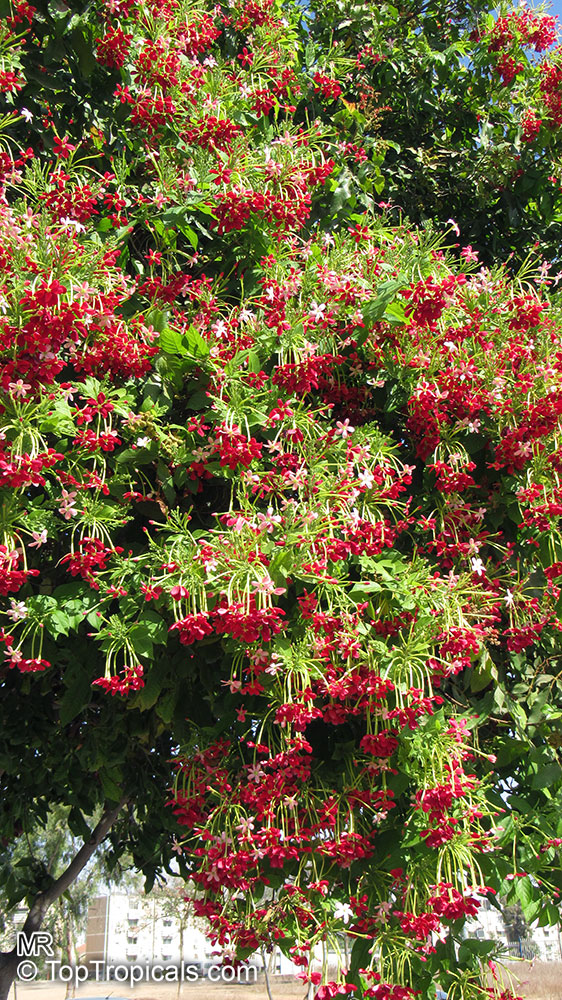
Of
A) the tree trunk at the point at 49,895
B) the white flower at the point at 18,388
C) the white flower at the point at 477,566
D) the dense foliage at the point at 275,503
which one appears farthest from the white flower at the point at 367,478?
the tree trunk at the point at 49,895

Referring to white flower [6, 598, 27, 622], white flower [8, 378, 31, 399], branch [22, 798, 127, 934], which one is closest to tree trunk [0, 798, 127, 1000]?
branch [22, 798, 127, 934]

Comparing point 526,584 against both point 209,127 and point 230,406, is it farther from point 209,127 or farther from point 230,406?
point 209,127

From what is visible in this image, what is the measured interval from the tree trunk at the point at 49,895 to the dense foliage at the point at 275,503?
50.4 inches

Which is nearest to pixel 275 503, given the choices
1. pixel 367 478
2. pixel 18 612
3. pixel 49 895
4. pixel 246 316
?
pixel 367 478

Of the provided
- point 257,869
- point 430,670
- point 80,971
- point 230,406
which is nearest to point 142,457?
point 230,406

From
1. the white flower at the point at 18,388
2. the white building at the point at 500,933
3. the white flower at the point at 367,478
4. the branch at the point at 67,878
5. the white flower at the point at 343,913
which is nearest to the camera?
the white flower at the point at 18,388

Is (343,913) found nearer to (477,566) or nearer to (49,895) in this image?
(477,566)

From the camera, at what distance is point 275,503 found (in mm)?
2711

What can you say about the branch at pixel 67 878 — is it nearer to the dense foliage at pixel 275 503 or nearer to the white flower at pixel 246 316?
the dense foliage at pixel 275 503

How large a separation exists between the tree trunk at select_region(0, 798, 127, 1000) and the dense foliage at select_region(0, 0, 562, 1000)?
1.28 meters

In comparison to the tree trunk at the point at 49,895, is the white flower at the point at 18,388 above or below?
above

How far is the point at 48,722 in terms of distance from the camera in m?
3.80

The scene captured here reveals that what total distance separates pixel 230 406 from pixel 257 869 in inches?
55.8

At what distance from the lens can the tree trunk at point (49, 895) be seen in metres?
4.49
